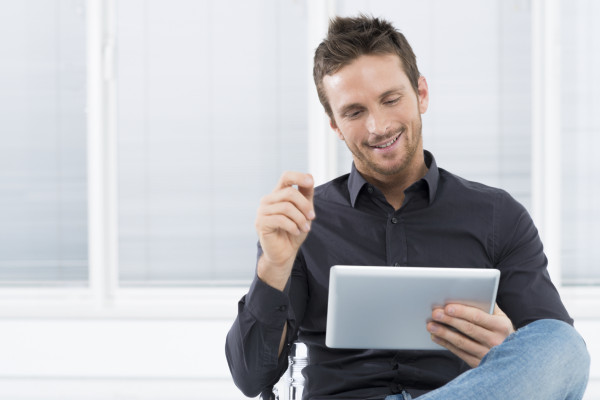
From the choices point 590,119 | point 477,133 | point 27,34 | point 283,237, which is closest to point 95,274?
point 27,34

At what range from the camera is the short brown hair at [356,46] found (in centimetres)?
177

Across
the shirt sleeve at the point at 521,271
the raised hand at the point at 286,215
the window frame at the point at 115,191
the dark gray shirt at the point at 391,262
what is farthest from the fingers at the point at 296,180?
the window frame at the point at 115,191

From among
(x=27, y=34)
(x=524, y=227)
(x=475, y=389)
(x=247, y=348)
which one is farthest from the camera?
(x=27, y=34)

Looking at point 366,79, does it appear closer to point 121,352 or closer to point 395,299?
point 395,299


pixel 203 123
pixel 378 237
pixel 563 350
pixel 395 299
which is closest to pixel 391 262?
pixel 378 237

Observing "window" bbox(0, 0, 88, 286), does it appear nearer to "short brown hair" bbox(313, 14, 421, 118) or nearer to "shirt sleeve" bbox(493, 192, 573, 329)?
"short brown hair" bbox(313, 14, 421, 118)

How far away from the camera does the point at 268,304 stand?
60.8 inches

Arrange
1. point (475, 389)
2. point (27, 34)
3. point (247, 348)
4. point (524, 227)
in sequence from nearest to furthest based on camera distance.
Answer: point (475, 389)
point (247, 348)
point (524, 227)
point (27, 34)

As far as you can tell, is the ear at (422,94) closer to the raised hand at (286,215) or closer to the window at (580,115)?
the raised hand at (286,215)

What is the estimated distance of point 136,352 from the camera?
3451 mm

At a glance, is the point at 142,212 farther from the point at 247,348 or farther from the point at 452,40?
the point at 247,348

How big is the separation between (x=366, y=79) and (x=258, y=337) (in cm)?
71

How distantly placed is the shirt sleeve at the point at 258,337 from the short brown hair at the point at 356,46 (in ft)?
1.88

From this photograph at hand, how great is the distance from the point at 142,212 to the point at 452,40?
6.21 feet
